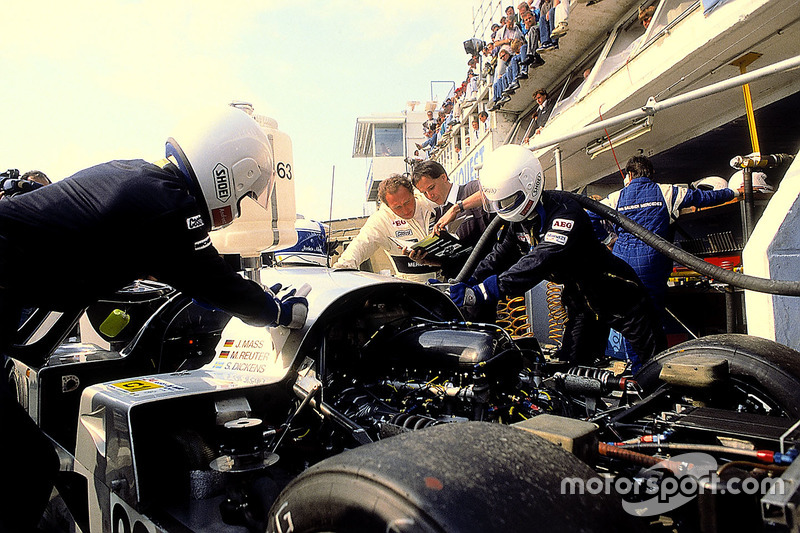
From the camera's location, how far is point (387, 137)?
39.6m

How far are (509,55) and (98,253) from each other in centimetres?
1333

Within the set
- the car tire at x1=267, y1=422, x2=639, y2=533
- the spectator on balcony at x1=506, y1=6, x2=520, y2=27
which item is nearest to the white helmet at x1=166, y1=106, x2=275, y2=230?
the car tire at x1=267, y1=422, x2=639, y2=533

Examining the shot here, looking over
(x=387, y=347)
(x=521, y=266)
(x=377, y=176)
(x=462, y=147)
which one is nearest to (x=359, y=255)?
(x=521, y=266)

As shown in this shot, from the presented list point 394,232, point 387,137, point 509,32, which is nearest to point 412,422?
point 394,232

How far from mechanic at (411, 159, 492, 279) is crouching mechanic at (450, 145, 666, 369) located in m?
0.90

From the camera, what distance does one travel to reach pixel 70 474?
246cm

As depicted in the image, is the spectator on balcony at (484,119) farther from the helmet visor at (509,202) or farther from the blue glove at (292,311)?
the blue glove at (292,311)

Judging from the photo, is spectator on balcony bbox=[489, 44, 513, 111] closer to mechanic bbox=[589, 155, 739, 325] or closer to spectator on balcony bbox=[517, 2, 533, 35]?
spectator on balcony bbox=[517, 2, 533, 35]

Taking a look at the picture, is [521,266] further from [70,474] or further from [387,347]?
[70,474]

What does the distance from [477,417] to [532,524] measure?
1.11 m

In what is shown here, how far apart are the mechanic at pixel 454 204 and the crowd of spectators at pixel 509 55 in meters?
7.18

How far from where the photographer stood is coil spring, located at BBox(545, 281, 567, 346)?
6.50m

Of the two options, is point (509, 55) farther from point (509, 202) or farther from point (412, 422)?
point (412, 422)

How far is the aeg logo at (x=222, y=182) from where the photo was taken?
2391 millimetres
